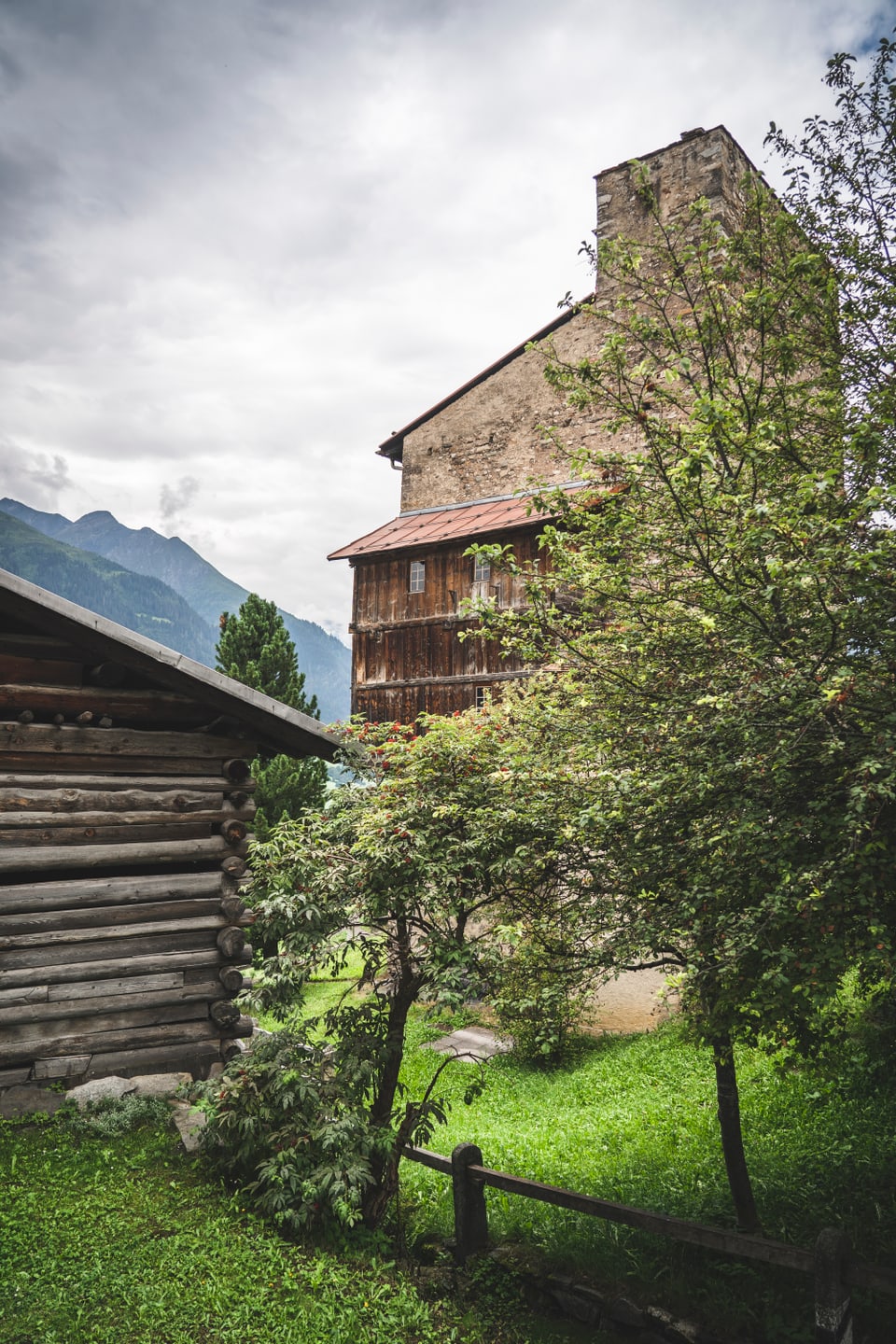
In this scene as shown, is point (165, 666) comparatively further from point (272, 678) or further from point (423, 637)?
point (423, 637)

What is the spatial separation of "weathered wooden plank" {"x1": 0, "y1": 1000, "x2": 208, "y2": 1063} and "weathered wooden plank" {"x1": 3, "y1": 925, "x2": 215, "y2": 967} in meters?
0.48

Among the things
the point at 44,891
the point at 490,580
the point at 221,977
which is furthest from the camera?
the point at 490,580

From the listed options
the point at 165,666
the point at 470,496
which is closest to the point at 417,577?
the point at 470,496

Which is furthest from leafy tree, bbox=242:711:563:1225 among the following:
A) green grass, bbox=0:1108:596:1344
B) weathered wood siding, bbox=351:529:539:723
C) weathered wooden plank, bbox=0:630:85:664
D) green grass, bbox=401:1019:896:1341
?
weathered wood siding, bbox=351:529:539:723

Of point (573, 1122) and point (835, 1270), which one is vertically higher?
point (835, 1270)

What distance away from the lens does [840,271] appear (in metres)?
5.45

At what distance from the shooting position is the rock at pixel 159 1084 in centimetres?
791

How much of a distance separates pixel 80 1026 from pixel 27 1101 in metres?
0.73

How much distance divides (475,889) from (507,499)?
641 inches

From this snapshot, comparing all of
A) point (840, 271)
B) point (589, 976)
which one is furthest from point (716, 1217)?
→ point (840, 271)

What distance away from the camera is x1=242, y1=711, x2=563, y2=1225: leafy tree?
6.16 m

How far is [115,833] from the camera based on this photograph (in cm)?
827

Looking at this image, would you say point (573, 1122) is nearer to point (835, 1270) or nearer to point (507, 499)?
point (835, 1270)

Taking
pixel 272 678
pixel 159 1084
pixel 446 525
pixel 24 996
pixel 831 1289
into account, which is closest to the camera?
pixel 831 1289
